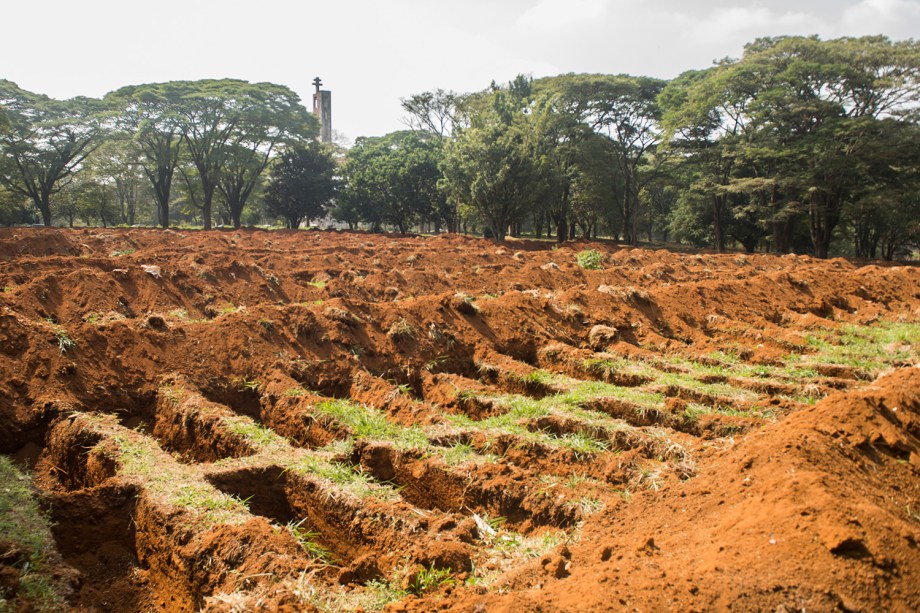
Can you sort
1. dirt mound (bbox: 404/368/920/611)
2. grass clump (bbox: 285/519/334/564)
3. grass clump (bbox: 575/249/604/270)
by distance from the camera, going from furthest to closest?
grass clump (bbox: 575/249/604/270) < grass clump (bbox: 285/519/334/564) < dirt mound (bbox: 404/368/920/611)

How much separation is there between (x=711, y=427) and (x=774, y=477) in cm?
225

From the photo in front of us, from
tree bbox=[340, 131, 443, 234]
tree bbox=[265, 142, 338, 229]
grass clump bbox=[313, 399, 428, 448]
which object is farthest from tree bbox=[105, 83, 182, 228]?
grass clump bbox=[313, 399, 428, 448]

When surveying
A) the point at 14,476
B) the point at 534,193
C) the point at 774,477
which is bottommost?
the point at 14,476

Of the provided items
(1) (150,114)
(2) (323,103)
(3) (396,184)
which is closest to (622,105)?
(3) (396,184)

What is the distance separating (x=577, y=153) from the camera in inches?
1353

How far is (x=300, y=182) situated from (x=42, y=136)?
16.2 meters

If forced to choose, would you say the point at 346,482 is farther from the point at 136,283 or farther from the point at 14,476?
the point at 136,283

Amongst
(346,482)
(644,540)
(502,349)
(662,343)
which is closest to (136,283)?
(502,349)

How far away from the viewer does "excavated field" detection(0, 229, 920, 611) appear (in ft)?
10.7

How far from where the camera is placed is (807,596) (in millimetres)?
2855

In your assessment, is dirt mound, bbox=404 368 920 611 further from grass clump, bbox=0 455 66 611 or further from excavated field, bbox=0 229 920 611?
grass clump, bbox=0 455 66 611

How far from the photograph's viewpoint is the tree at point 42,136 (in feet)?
115

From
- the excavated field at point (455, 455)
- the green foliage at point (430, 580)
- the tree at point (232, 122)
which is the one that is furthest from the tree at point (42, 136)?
the green foliage at point (430, 580)

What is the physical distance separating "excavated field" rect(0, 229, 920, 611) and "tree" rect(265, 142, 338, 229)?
34.0m
